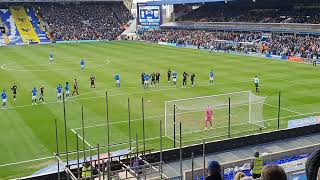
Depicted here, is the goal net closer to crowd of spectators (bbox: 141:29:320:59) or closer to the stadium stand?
crowd of spectators (bbox: 141:29:320:59)

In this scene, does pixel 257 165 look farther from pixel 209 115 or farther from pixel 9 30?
pixel 9 30

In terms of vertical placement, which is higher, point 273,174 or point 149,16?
point 149,16

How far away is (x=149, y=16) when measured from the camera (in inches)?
3588

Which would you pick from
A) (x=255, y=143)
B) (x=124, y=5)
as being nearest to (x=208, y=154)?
(x=255, y=143)

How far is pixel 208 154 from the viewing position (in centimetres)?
1961

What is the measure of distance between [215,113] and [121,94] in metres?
12.1

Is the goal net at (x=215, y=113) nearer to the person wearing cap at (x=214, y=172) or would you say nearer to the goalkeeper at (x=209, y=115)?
the goalkeeper at (x=209, y=115)

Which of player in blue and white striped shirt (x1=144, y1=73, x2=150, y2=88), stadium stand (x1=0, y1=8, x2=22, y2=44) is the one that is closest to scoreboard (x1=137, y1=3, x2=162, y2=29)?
stadium stand (x1=0, y1=8, x2=22, y2=44)

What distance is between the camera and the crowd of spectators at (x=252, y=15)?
69.1m

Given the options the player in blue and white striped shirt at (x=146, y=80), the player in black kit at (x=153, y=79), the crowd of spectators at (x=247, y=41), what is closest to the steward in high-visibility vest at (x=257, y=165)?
the player in blue and white striped shirt at (x=146, y=80)

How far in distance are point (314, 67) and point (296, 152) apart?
1401 inches

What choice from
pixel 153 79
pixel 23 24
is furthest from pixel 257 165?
pixel 23 24

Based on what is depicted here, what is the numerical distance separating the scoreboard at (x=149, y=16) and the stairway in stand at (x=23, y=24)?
22121 millimetres

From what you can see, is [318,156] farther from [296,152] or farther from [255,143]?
[255,143]
